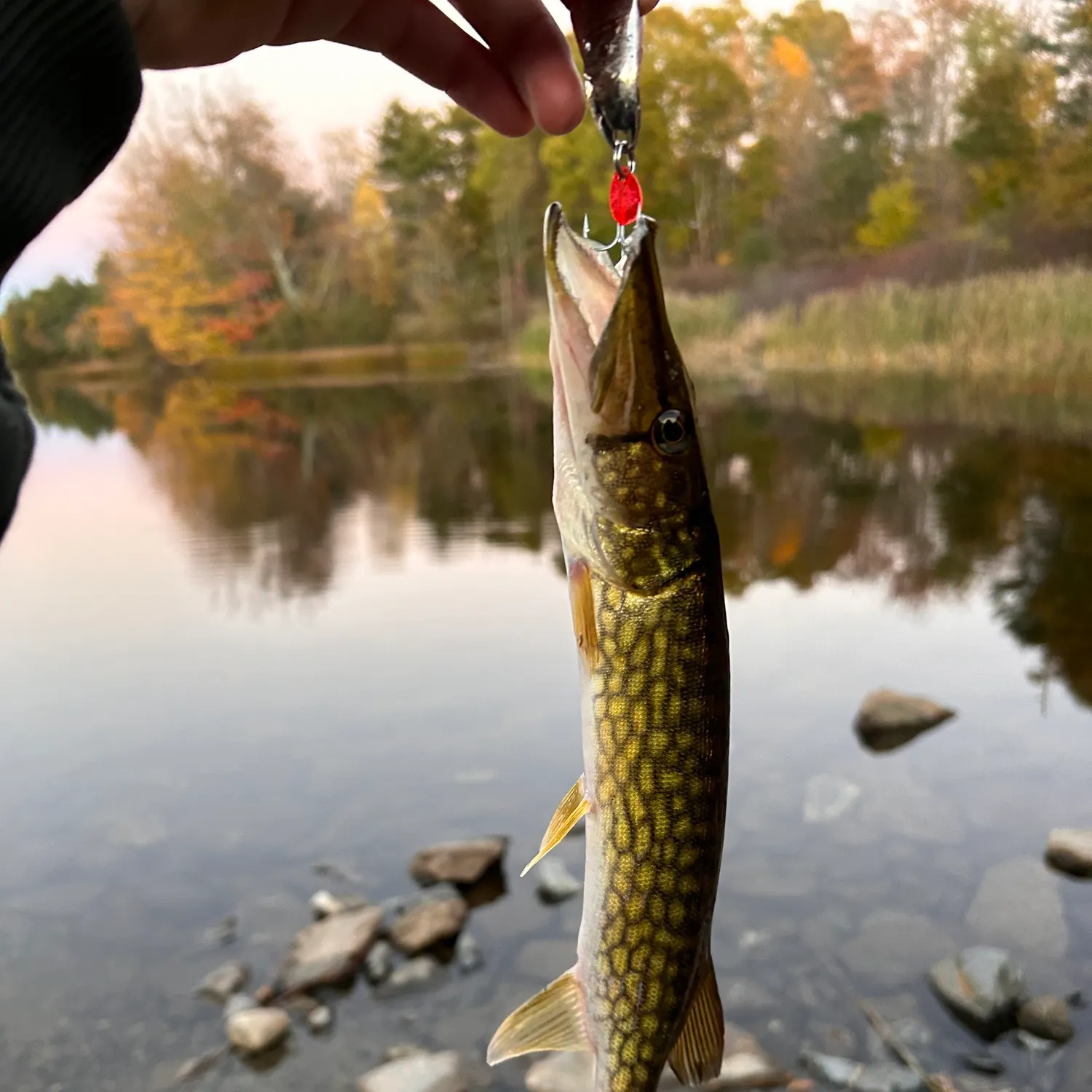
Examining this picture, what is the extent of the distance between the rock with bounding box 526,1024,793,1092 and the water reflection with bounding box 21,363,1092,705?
2.68 metres

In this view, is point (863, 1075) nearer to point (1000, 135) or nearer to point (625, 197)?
point (625, 197)

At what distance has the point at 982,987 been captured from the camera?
2777mm

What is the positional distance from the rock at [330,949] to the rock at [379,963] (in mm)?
22

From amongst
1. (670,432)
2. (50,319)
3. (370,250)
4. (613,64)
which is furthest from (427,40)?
(50,319)

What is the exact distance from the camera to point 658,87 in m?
17.6

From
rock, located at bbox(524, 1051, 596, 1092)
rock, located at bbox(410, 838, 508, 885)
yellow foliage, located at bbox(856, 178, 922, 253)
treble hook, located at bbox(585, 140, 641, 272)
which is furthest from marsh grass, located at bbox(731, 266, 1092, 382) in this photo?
treble hook, located at bbox(585, 140, 641, 272)

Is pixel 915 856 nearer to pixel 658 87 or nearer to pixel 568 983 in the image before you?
pixel 568 983

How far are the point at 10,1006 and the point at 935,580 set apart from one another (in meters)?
5.32

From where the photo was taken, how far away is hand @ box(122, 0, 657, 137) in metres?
1.59

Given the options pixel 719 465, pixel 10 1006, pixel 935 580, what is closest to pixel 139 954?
pixel 10 1006

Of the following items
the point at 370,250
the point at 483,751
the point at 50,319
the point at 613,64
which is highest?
the point at 370,250

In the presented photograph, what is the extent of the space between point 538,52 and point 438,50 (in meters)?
0.23

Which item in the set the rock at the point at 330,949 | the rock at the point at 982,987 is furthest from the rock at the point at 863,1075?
the rock at the point at 330,949

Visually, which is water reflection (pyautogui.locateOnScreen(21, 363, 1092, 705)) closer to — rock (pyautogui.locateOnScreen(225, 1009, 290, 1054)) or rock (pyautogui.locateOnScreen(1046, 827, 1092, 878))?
rock (pyautogui.locateOnScreen(1046, 827, 1092, 878))
